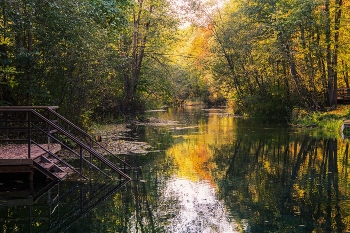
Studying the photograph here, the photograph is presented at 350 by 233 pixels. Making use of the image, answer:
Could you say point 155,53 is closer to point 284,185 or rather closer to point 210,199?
point 284,185

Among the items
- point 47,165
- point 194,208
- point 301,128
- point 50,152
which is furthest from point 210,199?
point 301,128

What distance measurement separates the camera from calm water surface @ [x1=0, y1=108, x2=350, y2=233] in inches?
285

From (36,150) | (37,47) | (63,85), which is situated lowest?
(36,150)

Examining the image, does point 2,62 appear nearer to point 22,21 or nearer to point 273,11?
point 22,21

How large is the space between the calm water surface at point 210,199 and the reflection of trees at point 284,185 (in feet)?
0.06

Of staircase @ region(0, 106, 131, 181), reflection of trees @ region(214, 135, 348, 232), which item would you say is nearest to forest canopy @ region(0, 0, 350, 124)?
staircase @ region(0, 106, 131, 181)

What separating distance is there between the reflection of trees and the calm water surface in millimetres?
19

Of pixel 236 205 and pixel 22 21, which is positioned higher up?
pixel 22 21

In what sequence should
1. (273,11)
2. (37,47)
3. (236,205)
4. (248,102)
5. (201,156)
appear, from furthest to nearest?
(248,102), (273,11), (201,156), (37,47), (236,205)

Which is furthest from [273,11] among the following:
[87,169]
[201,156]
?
[87,169]

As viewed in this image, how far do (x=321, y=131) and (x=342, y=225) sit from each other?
1859 centimetres

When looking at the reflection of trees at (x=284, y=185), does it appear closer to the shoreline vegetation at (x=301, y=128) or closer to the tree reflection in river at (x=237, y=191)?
the tree reflection in river at (x=237, y=191)

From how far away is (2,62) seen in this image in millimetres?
12531

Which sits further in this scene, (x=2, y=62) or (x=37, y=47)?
(x=37, y=47)
